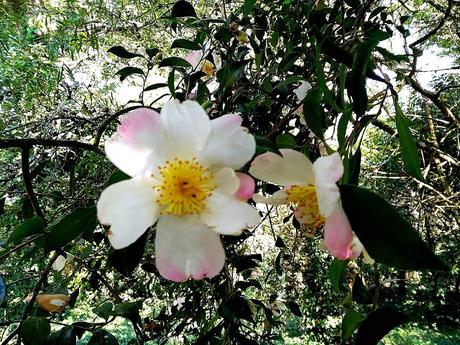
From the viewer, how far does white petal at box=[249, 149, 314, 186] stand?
41cm

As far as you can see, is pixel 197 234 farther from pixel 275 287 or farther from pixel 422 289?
pixel 422 289

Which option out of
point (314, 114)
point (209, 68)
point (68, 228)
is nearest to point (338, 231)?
point (314, 114)

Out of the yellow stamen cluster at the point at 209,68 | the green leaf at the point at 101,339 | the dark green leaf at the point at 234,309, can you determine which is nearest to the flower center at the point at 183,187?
the green leaf at the point at 101,339

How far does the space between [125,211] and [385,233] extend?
22 centimetres

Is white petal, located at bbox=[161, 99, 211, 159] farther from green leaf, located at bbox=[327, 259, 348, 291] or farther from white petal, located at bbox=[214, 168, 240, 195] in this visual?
green leaf, located at bbox=[327, 259, 348, 291]

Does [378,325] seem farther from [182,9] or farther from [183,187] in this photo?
[182,9]

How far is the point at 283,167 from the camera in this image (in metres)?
0.41

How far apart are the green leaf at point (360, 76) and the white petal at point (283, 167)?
0.36 feet

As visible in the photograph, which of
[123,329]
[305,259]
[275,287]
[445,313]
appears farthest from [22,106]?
[445,313]

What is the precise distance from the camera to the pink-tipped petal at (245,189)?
386mm

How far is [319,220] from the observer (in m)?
0.51

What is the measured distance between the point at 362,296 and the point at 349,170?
282 mm

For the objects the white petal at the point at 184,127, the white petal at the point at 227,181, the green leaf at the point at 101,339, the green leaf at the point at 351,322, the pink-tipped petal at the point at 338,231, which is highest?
the white petal at the point at 184,127

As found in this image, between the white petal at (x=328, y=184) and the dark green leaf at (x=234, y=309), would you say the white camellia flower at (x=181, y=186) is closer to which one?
the white petal at (x=328, y=184)
